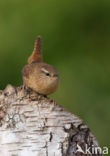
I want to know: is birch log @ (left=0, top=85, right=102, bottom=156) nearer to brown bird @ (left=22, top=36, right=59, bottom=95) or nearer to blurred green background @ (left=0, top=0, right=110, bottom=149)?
brown bird @ (left=22, top=36, right=59, bottom=95)

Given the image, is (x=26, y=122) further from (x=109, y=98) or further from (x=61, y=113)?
(x=109, y=98)

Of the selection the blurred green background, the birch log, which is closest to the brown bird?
the birch log

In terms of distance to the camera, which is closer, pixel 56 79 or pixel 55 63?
pixel 56 79

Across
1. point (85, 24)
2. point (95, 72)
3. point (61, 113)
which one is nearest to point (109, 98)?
point (95, 72)

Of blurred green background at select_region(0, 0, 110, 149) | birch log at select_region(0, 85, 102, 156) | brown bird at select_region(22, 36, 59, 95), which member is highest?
blurred green background at select_region(0, 0, 110, 149)

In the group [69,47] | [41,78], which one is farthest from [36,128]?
[69,47]

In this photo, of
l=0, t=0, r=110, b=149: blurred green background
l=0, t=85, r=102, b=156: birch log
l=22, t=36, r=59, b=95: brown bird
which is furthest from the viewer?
l=0, t=0, r=110, b=149: blurred green background
